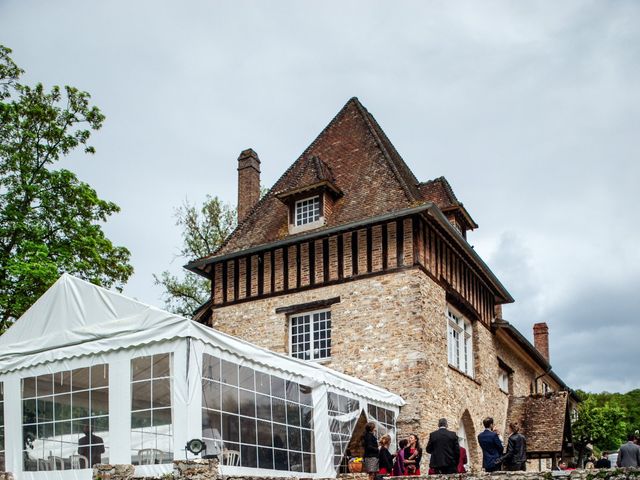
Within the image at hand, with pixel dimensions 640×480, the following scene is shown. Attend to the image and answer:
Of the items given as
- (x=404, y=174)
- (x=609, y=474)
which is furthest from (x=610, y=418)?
(x=609, y=474)

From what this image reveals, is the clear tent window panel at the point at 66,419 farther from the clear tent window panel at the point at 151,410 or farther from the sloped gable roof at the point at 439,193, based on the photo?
the sloped gable roof at the point at 439,193

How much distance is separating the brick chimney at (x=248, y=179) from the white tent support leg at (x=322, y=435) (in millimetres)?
9354

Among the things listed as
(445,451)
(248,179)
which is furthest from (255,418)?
(248,179)

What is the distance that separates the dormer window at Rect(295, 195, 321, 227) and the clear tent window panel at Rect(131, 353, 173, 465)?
808cm

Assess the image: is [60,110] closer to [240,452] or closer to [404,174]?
[404,174]

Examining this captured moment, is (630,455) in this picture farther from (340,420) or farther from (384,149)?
(384,149)

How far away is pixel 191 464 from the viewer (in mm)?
9164

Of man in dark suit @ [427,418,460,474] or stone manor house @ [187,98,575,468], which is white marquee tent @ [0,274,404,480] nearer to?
man in dark suit @ [427,418,460,474]

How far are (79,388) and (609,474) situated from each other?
7473 mm

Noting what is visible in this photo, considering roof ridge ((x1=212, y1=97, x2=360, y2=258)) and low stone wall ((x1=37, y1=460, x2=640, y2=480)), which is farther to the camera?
roof ridge ((x1=212, y1=97, x2=360, y2=258))

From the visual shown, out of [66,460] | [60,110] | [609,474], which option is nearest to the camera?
[609,474]

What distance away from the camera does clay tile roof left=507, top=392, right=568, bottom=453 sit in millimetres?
20500

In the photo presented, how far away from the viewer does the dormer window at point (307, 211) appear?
18.6 meters

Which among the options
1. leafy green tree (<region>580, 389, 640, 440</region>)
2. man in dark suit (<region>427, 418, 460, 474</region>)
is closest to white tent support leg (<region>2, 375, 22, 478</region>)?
man in dark suit (<region>427, 418, 460, 474</region>)
